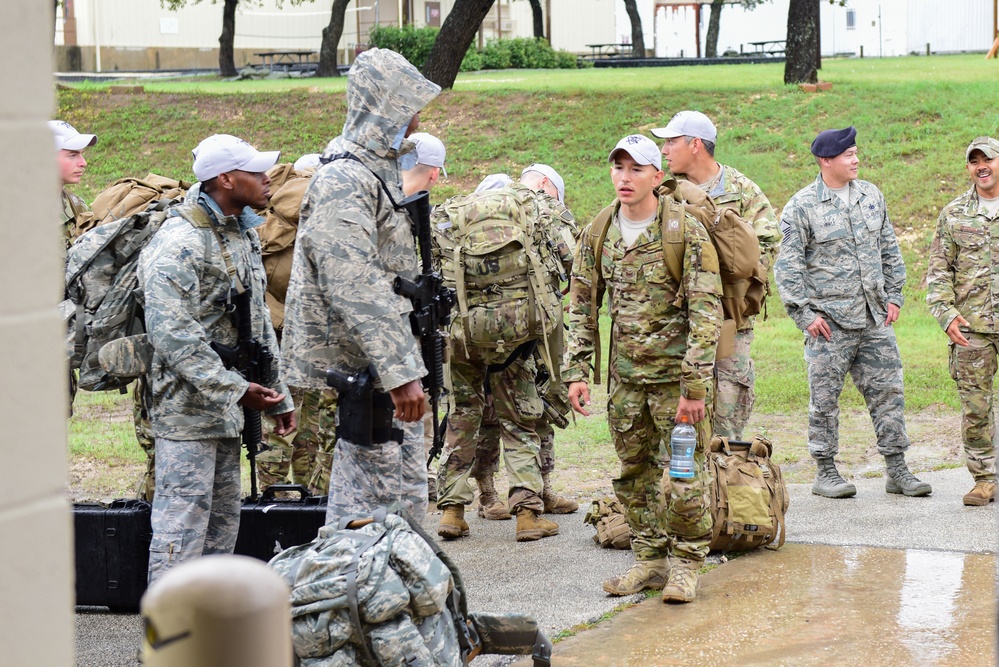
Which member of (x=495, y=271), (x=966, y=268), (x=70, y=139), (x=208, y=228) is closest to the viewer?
(x=208, y=228)

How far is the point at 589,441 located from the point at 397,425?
4.99 metres

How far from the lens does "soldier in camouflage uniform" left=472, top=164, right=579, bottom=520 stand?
717 centimetres

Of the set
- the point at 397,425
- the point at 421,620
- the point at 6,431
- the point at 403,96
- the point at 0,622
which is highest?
the point at 403,96

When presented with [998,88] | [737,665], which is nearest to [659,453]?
[737,665]

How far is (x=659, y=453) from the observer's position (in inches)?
230

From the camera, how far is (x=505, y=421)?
708 cm

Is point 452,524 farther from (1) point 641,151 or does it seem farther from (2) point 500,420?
(1) point 641,151

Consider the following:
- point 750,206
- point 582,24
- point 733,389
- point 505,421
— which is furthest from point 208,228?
point 582,24

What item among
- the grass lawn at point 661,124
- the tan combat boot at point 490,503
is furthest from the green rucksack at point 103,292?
the grass lawn at point 661,124

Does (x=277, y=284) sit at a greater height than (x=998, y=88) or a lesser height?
lesser

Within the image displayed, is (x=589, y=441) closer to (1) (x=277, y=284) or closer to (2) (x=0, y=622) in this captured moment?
(1) (x=277, y=284)

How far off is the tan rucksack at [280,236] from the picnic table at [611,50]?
39.6 meters

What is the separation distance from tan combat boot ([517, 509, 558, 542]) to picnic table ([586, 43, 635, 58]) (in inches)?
Result: 1577

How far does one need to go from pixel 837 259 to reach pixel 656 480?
2568 millimetres
